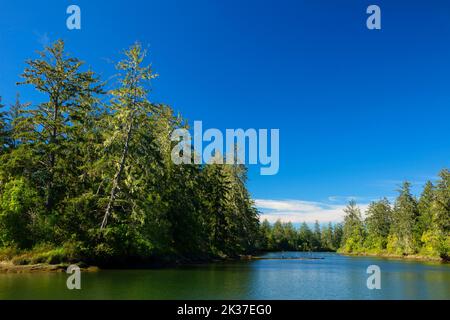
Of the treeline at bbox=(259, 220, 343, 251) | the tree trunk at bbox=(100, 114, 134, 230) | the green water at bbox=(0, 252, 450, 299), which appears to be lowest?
the treeline at bbox=(259, 220, 343, 251)

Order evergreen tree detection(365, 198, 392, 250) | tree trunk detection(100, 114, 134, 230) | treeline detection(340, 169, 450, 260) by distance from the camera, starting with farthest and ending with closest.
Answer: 1. evergreen tree detection(365, 198, 392, 250)
2. treeline detection(340, 169, 450, 260)
3. tree trunk detection(100, 114, 134, 230)

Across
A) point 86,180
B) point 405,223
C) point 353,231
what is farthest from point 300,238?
point 86,180

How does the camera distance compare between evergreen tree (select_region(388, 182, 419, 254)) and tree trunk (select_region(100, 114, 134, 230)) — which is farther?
evergreen tree (select_region(388, 182, 419, 254))

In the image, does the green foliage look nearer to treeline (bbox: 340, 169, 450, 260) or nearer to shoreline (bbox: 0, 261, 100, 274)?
treeline (bbox: 340, 169, 450, 260)

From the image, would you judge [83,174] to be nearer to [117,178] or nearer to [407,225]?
[117,178]

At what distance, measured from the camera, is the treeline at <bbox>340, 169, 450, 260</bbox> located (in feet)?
250

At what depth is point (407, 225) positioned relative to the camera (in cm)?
9662

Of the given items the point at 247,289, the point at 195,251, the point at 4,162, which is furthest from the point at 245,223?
the point at 247,289

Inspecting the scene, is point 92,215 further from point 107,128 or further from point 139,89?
point 139,89

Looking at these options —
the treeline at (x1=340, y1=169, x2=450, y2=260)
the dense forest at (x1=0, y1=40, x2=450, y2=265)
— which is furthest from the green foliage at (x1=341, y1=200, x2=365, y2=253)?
the dense forest at (x1=0, y1=40, x2=450, y2=265)

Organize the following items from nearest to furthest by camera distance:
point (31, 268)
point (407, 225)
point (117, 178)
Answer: point (31, 268)
point (117, 178)
point (407, 225)

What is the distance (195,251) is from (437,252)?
156 feet

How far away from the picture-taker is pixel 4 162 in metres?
38.4
